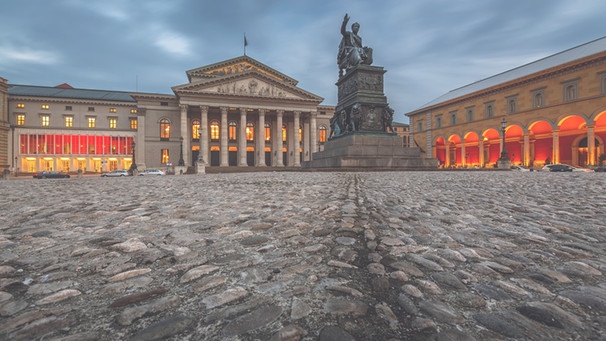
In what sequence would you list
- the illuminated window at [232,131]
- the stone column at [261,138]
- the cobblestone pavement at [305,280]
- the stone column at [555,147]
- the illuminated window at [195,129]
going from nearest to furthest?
the cobblestone pavement at [305,280]
the stone column at [555,147]
the stone column at [261,138]
the illuminated window at [195,129]
the illuminated window at [232,131]

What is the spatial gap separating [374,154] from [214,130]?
3822cm

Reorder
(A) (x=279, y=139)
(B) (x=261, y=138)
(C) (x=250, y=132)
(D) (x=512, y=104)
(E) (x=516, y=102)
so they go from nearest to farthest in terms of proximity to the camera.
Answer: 1. (E) (x=516, y=102)
2. (D) (x=512, y=104)
3. (B) (x=261, y=138)
4. (A) (x=279, y=139)
5. (C) (x=250, y=132)

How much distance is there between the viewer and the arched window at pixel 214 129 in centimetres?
4909

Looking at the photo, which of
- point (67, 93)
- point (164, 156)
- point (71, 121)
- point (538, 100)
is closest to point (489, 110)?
point (538, 100)

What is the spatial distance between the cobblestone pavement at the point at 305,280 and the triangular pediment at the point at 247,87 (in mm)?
43673

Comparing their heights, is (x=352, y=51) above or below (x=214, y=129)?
above

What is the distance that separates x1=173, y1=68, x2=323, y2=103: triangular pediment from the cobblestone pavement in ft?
143

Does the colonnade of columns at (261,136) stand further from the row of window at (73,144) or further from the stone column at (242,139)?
the row of window at (73,144)

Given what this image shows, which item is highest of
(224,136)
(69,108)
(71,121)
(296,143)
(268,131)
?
(69,108)

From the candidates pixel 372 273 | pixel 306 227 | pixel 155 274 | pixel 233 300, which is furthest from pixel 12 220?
pixel 372 273

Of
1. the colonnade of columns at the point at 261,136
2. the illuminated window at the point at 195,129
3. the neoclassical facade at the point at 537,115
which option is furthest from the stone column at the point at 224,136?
the neoclassical facade at the point at 537,115

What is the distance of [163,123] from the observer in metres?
47.2

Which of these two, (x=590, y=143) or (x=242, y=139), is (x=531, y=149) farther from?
(x=242, y=139)

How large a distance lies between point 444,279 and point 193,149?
5005 cm
